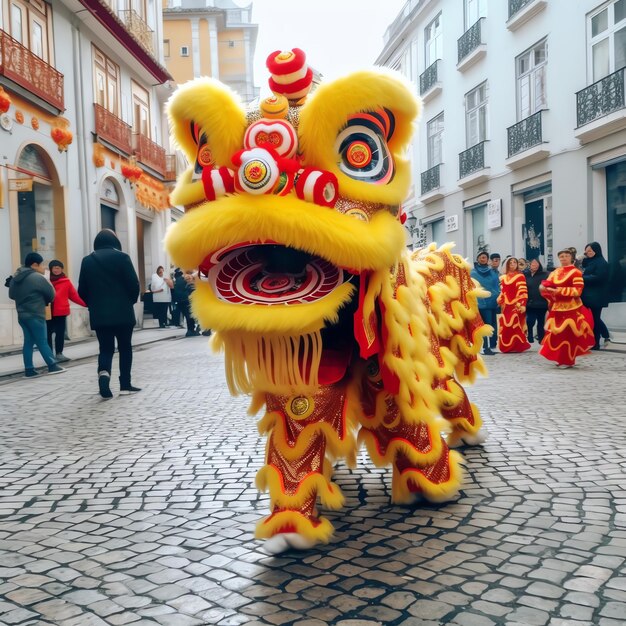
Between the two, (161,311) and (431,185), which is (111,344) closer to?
(161,311)

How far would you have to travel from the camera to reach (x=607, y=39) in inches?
599

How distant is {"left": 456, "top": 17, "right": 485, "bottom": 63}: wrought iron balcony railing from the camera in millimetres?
20703

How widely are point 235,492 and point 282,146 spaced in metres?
1.99

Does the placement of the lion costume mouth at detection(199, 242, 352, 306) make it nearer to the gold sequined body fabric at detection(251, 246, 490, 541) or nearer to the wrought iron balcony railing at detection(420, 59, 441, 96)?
the gold sequined body fabric at detection(251, 246, 490, 541)

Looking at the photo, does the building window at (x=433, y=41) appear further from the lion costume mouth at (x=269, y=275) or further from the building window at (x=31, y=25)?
the lion costume mouth at (x=269, y=275)

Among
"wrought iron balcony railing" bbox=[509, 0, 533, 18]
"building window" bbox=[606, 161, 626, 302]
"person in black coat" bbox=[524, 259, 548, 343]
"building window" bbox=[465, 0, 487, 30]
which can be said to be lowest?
"person in black coat" bbox=[524, 259, 548, 343]

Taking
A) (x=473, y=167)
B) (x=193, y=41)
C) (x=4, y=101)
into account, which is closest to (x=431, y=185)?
(x=473, y=167)

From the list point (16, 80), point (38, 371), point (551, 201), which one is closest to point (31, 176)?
point (16, 80)

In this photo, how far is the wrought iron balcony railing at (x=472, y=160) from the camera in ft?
68.2

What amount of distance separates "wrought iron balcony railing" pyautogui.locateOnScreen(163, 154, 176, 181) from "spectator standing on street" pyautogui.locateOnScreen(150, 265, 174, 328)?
22.8 feet

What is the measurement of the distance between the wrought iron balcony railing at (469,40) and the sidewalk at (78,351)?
484 inches

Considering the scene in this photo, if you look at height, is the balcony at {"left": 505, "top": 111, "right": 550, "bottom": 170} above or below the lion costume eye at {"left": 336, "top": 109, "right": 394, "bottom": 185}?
above

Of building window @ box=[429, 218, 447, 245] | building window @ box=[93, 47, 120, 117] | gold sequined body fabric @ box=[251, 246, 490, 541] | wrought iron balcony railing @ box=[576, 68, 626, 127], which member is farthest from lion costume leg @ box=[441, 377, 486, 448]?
building window @ box=[429, 218, 447, 245]

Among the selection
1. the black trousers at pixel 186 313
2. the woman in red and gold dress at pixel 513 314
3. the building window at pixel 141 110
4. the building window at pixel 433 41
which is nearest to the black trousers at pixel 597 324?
the woman in red and gold dress at pixel 513 314
